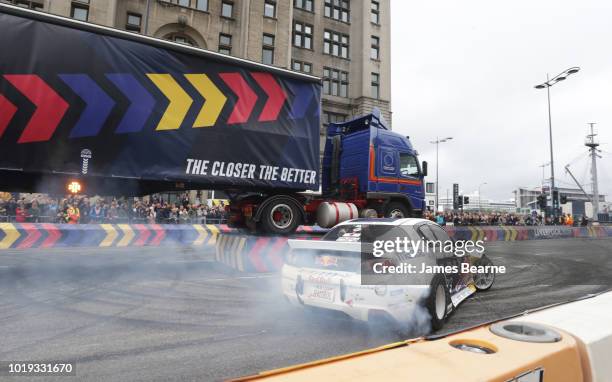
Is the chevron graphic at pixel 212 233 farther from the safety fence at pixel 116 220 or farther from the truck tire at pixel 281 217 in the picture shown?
the truck tire at pixel 281 217

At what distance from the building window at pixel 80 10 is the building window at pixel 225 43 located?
9196 millimetres

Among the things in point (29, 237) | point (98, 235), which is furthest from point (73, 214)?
point (29, 237)

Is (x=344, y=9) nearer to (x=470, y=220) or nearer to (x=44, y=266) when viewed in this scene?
(x=470, y=220)

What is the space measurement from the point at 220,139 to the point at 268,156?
3.63ft

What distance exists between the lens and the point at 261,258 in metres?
7.90

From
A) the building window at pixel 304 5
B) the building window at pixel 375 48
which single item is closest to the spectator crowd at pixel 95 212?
the building window at pixel 304 5

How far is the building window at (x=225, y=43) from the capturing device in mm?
29562

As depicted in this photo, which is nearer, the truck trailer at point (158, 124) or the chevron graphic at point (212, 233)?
the truck trailer at point (158, 124)

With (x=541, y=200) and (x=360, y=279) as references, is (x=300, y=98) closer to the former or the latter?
(x=360, y=279)

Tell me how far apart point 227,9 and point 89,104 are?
2747cm

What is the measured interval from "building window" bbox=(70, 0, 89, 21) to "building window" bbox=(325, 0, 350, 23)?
2043 centimetres

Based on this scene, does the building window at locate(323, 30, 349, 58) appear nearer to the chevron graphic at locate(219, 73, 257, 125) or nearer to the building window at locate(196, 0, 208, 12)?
the building window at locate(196, 0, 208, 12)

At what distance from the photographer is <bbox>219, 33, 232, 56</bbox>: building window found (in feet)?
97.0

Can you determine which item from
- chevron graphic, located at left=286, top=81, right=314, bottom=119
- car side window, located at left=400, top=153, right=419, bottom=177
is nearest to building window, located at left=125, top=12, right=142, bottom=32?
chevron graphic, located at left=286, top=81, right=314, bottom=119
